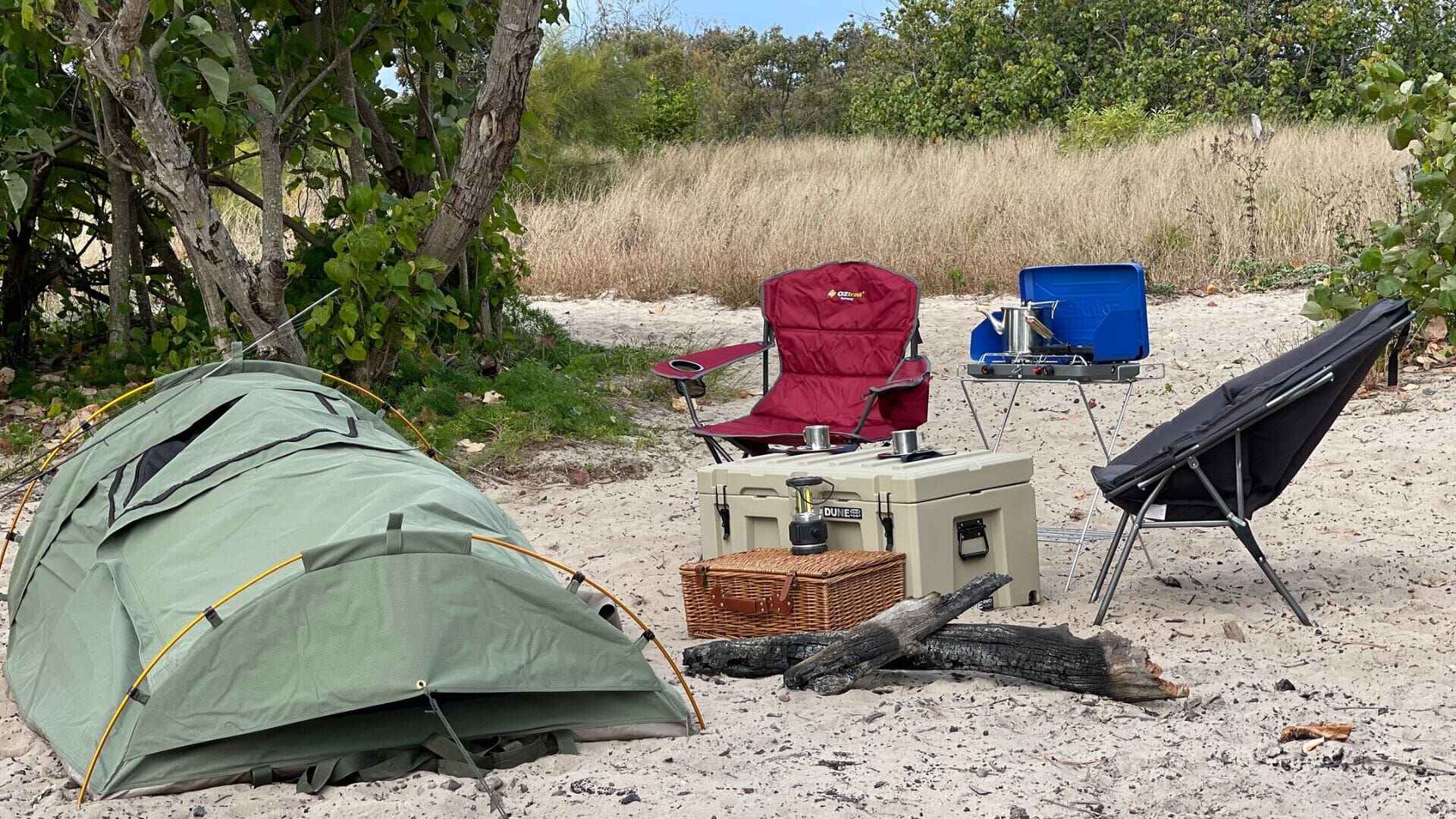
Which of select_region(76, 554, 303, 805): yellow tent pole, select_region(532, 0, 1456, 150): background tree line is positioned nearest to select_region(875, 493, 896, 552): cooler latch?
select_region(76, 554, 303, 805): yellow tent pole

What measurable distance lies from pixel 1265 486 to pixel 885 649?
121cm

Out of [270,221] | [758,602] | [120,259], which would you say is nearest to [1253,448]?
[758,602]

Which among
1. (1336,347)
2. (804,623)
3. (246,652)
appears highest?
(1336,347)

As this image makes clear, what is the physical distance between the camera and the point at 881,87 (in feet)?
66.4

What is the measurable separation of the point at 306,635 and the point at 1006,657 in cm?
155

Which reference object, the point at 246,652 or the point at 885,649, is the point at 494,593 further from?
the point at 885,649

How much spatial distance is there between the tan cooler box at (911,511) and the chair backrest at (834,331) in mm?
1192

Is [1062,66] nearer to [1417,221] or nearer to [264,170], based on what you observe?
[1417,221]

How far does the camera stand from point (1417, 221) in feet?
20.7

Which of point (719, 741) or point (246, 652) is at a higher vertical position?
point (246, 652)

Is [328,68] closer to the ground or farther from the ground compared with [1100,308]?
farther from the ground

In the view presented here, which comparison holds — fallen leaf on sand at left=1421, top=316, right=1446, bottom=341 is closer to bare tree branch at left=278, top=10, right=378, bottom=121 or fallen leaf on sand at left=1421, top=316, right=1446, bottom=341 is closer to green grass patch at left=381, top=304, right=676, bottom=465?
green grass patch at left=381, top=304, right=676, bottom=465

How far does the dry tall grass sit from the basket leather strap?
5849 millimetres

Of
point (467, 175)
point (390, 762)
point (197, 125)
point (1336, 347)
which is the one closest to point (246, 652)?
point (390, 762)
